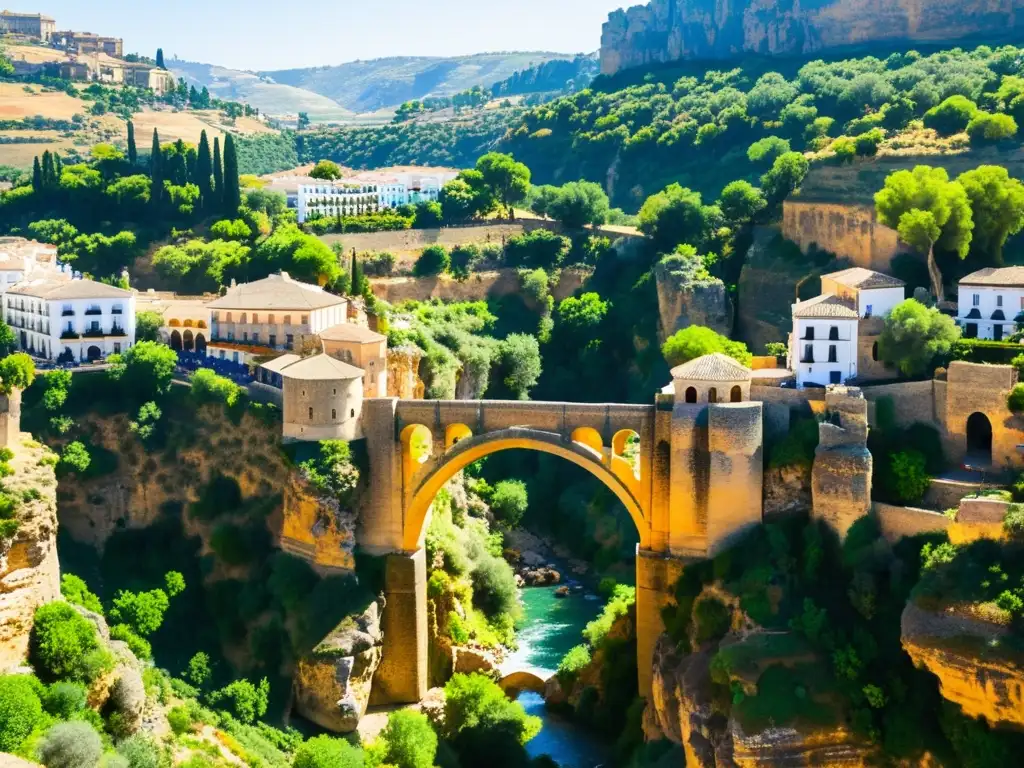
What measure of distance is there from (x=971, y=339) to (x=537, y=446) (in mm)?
13038

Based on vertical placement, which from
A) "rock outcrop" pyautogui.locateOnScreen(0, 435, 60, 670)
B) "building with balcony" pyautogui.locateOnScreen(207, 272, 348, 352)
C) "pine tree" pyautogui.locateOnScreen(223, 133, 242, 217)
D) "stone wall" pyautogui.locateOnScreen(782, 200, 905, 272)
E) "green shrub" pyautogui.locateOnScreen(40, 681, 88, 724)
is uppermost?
"pine tree" pyautogui.locateOnScreen(223, 133, 242, 217)

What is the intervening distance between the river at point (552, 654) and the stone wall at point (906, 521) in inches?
426

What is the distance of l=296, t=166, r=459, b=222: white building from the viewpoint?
80.1 m

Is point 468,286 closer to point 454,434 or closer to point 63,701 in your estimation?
point 454,434

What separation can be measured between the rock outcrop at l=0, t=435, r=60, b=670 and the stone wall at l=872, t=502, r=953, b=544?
21898mm

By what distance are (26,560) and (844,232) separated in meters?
31.4

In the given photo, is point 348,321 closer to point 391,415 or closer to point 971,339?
point 391,415

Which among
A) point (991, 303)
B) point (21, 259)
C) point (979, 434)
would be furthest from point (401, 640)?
point (21, 259)

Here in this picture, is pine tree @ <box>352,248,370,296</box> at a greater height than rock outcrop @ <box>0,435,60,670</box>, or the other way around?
pine tree @ <box>352,248,370,296</box>

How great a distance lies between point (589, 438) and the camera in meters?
50.1

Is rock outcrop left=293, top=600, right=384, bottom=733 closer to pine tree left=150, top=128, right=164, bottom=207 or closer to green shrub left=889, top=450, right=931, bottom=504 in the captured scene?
green shrub left=889, top=450, right=931, bottom=504

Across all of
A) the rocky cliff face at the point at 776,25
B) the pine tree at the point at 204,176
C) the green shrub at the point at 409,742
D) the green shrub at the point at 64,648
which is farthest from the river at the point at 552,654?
the rocky cliff face at the point at 776,25

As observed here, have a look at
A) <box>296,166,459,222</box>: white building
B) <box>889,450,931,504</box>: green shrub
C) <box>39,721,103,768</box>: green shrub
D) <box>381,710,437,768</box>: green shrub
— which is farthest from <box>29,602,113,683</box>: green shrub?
<box>296,166,459,222</box>: white building

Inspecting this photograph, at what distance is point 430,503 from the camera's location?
2005 inches
